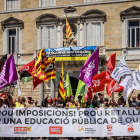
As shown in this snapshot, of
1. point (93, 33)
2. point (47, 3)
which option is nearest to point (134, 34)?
point (93, 33)

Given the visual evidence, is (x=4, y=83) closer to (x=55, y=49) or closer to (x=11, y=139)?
(x=11, y=139)

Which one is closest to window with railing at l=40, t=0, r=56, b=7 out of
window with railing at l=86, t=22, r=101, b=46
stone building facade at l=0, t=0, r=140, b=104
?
stone building facade at l=0, t=0, r=140, b=104

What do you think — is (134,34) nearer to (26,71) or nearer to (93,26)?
(93,26)

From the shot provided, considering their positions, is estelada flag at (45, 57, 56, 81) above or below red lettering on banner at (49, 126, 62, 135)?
above

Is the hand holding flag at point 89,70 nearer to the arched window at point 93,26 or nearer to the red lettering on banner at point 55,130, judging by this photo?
the red lettering on banner at point 55,130

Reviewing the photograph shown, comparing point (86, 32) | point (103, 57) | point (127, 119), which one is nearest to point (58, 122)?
point (127, 119)

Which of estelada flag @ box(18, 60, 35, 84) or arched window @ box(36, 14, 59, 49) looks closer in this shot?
estelada flag @ box(18, 60, 35, 84)

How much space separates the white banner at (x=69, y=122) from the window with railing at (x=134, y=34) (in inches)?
394

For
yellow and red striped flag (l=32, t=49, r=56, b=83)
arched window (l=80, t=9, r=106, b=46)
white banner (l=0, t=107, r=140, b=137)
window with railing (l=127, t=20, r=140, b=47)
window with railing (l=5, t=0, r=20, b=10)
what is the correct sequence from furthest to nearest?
window with railing (l=5, t=0, r=20, b=10), arched window (l=80, t=9, r=106, b=46), window with railing (l=127, t=20, r=140, b=47), yellow and red striped flag (l=32, t=49, r=56, b=83), white banner (l=0, t=107, r=140, b=137)

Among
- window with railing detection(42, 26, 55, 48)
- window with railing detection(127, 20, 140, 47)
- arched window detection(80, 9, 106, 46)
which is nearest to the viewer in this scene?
window with railing detection(127, 20, 140, 47)

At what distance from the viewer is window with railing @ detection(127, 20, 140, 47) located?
59.9 ft

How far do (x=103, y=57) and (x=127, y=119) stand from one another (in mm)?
9130

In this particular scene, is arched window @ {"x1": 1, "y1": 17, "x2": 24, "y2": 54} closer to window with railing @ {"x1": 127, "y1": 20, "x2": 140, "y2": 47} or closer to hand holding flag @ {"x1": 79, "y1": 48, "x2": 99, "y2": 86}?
window with railing @ {"x1": 127, "y1": 20, "x2": 140, "y2": 47}

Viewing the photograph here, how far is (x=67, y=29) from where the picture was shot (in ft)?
60.5
